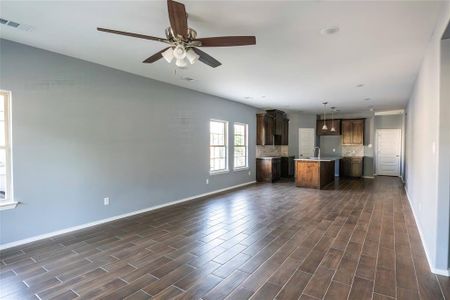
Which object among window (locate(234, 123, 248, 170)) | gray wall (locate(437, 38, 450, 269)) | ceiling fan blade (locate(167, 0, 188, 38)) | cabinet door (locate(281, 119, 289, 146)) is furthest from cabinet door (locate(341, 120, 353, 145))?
ceiling fan blade (locate(167, 0, 188, 38))

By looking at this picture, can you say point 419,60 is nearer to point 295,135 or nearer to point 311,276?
point 311,276

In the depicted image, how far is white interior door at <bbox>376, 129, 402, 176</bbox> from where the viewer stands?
9.74m

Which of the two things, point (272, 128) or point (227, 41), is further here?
point (272, 128)

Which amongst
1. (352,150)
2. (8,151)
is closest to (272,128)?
(352,150)

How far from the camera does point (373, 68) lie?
13.5 ft

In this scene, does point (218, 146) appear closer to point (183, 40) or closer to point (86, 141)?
point (86, 141)

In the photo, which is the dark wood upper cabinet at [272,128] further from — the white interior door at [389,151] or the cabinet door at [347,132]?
the white interior door at [389,151]

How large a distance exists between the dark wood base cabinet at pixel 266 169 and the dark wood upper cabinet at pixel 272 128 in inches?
26.8

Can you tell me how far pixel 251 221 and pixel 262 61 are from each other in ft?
8.68

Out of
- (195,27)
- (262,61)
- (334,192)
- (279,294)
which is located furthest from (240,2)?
(334,192)

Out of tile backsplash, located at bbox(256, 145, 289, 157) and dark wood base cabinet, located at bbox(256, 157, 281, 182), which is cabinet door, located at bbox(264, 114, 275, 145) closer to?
tile backsplash, located at bbox(256, 145, 289, 157)

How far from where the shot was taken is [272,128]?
29.6 ft

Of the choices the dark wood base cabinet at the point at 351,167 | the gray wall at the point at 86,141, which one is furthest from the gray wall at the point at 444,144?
the dark wood base cabinet at the point at 351,167

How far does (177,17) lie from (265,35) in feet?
4.16
